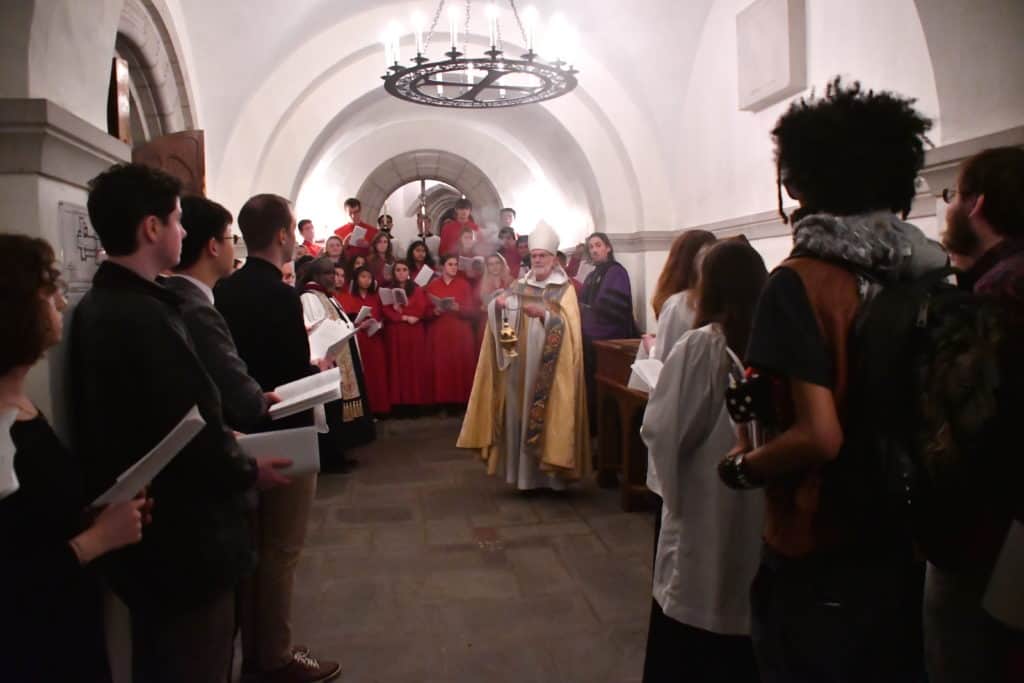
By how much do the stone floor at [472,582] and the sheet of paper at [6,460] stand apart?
178 centimetres

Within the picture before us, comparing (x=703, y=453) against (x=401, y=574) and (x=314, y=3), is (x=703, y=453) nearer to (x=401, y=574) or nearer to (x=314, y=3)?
(x=401, y=574)

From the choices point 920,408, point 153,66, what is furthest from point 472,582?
point 153,66

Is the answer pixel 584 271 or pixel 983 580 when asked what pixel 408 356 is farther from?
pixel 983 580

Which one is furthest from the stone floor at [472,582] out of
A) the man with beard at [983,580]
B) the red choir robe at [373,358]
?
the red choir robe at [373,358]

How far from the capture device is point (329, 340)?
3131 millimetres

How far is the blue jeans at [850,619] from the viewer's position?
4.45 feet

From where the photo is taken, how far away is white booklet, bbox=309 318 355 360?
9.58 feet

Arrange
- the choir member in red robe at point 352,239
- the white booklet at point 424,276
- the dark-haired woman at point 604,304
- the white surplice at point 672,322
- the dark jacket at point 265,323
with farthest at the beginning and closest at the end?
the choir member in red robe at point 352,239
the white booklet at point 424,276
the dark-haired woman at point 604,304
the white surplice at point 672,322
the dark jacket at point 265,323

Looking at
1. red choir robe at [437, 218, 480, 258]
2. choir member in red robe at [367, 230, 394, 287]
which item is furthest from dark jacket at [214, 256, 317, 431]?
red choir robe at [437, 218, 480, 258]

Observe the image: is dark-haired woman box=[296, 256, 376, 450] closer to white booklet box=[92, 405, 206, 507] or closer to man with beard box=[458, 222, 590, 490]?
man with beard box=[458, 222, 590, 490]

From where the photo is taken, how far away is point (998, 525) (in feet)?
4.28

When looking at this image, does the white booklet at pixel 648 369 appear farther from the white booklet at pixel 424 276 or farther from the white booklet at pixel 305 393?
the white booklet at pixel 424 276

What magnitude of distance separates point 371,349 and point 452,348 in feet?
2.83

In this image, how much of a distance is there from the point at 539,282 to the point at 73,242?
10.7 ft
